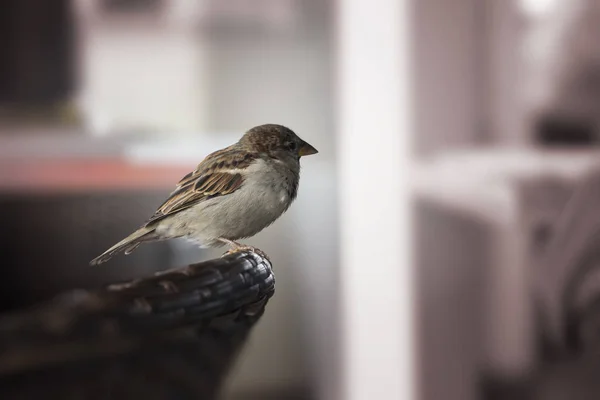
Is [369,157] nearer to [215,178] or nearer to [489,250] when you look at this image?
[489,250]

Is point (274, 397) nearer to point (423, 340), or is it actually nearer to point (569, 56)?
point (423, 340)

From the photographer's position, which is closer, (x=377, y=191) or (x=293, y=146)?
(x=293, y=146)

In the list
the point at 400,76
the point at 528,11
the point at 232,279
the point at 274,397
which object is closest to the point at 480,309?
the point at 400,76

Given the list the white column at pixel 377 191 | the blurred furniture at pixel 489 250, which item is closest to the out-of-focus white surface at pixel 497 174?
the blurred furniture at pixel 489 250

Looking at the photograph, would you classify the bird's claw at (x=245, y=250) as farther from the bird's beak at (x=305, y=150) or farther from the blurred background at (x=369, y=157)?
the blurred background at (x=369, y=157)

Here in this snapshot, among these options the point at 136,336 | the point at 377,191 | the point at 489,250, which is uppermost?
the point at 136,336

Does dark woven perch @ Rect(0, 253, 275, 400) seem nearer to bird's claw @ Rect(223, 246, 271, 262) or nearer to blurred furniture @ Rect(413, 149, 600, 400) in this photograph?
bird's claw @ Rect(223, 246, 271, 262)

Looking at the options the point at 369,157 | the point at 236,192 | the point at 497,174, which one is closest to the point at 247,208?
the point at 236,192
